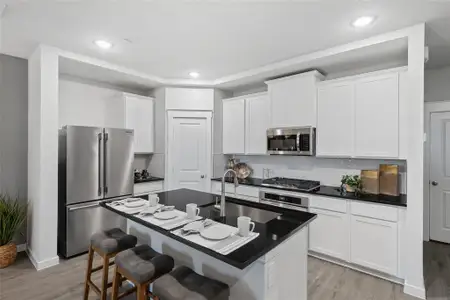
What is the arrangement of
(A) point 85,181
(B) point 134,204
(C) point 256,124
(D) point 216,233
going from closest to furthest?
(D) point 216,233
(B) point 134,204
(A) point 85,181
(C) point 256,124

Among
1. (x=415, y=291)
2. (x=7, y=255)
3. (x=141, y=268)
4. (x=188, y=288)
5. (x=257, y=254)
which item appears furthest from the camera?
(x=7, y=255)

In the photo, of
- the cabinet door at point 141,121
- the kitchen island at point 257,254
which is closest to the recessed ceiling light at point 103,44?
the cabinet door at point 141,121

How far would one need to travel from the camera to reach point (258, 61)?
11.0ft

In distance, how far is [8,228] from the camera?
290cm

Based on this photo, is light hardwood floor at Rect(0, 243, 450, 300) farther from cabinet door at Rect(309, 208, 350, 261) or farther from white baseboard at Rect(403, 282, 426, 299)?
cabinet door at Rect(309, 208, 350, 261)

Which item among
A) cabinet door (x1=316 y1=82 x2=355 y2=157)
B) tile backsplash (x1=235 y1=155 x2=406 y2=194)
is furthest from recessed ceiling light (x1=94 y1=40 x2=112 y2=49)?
tile backsplash (x1=235 y1=155 x2=406 y2=194)

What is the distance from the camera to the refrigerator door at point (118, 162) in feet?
11.1

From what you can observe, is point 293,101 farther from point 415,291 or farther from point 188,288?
point 188,288

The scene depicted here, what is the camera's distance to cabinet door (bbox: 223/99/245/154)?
14.0 ft

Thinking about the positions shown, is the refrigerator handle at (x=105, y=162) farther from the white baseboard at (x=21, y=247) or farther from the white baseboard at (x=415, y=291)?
the white baseboard at (x=415, y=291)

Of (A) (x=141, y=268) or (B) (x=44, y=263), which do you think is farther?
(B) (x=44, y=263)

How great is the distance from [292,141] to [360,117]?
940 millimetres

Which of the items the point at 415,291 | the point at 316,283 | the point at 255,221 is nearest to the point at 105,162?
the point at 255,221

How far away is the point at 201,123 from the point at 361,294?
3.38m
